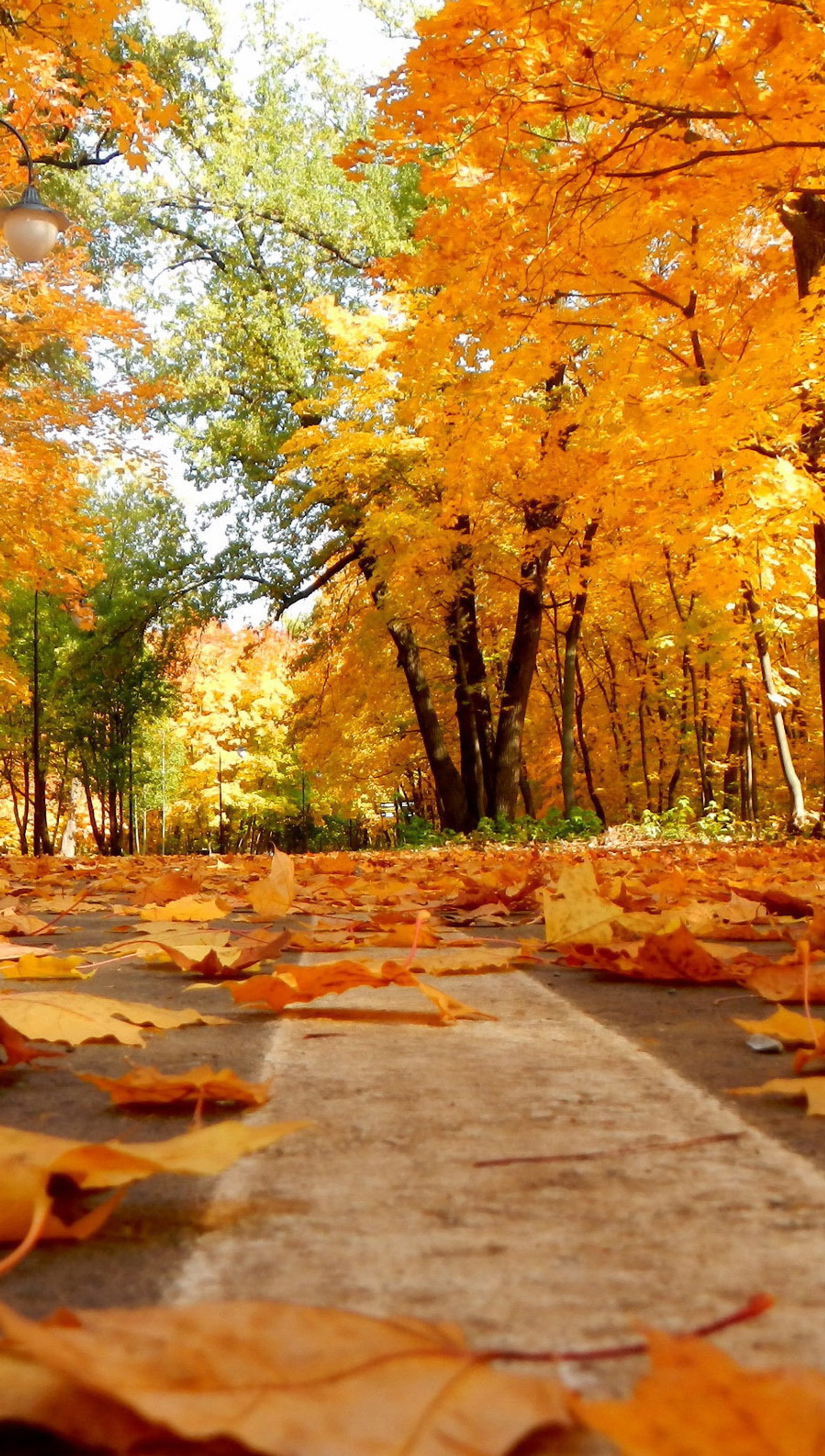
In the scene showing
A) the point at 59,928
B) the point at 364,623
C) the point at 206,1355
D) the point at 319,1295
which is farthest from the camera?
the point at 364,623

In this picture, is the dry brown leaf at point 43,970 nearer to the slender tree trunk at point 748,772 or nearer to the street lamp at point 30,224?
the street lamp at point 30,224

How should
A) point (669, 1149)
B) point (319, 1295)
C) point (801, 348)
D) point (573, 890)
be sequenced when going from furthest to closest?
1. point (801, 348)
2. point (573, 890)
3. point (669, 1149)
4. point (319, 1295)

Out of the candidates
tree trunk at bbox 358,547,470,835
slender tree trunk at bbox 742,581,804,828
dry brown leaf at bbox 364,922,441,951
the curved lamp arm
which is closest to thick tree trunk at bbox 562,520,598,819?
tree trunk at bbox 358,547,470,835

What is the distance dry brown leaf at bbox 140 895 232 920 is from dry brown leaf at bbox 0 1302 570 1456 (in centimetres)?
A: 186

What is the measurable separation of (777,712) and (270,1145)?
39.1 feet

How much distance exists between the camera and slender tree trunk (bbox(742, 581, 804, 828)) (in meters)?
10.4

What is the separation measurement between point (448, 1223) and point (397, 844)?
44.4ft

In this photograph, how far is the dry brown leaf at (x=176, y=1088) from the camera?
0.85 metres

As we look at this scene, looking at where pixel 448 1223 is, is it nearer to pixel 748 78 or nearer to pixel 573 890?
pixel 573 890

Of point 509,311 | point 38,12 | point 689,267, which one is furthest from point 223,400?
point 509,311

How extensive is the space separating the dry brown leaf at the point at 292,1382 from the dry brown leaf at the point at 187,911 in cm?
186

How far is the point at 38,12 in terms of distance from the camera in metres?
5.90

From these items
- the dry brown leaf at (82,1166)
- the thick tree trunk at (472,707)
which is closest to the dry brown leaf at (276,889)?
the dry brown leaf at (82,1166)

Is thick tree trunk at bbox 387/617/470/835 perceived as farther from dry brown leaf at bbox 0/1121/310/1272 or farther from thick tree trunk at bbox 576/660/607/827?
dry brown leaf at bbox 0/1121/310/1272
